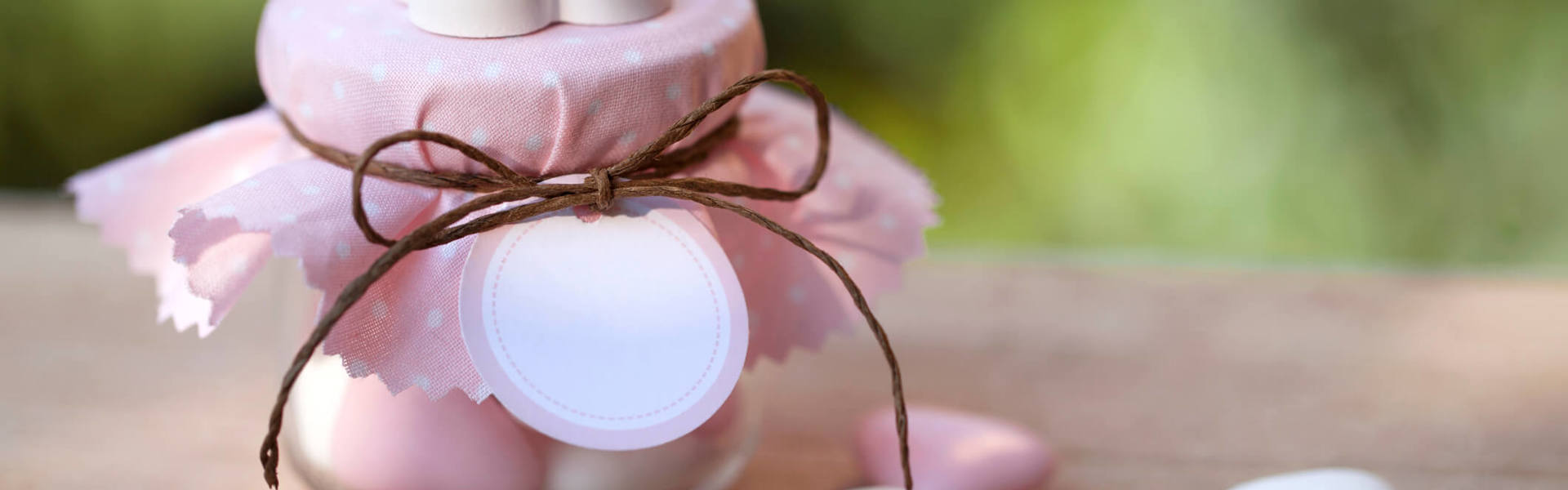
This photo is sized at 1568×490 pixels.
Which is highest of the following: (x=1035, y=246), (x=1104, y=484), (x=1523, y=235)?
(x=1523, y=235)

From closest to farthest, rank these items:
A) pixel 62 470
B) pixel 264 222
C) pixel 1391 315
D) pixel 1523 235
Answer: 1. pixel 264 222
2. pixel 62 470
3. pixel 1391 315
4. pixel 1523 235

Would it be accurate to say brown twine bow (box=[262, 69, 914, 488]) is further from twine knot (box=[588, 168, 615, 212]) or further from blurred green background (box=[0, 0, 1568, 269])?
blurred green background (box=[0, 0, 1568, 269])

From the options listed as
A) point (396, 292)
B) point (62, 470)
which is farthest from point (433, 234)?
point (62, 470)

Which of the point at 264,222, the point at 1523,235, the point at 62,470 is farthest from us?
the point at 1523,235

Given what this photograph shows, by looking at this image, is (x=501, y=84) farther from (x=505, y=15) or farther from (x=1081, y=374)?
(x=1081, y=374)

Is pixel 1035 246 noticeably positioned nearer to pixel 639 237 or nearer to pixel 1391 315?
pixel 1391 315

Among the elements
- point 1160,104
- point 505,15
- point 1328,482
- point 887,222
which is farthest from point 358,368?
point 1160,104
